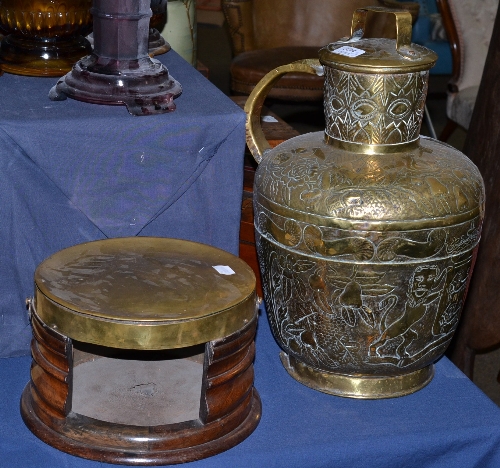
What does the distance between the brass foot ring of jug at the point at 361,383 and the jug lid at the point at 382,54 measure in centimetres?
42

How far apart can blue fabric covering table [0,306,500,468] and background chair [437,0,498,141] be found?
213 cm

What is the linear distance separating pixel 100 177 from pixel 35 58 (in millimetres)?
310

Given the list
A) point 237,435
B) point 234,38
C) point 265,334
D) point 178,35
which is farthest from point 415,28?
point 237,435

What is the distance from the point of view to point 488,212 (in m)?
1.74

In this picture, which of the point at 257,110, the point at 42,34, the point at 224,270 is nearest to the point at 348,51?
the point at 257,110

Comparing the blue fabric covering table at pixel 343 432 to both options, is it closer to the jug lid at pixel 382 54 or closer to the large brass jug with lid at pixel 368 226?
the large brass jug with lid at pixel 368 226

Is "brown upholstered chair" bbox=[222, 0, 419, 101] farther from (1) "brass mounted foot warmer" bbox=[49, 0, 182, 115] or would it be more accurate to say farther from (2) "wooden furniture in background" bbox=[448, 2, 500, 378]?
(1) "brass mounted foot warmer" bbox=[49, 0, 182, 115]

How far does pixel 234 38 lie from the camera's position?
3713 mm

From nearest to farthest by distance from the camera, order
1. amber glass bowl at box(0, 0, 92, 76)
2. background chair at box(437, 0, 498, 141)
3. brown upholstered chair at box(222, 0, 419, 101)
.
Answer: amber glass bowl at box(0, 0, 92, 76) → background chair at box(437, 0, 498, 141) → brown upholstered chair at box(222, 0, 419, 101)

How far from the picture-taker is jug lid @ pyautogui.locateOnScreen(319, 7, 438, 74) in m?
1.08

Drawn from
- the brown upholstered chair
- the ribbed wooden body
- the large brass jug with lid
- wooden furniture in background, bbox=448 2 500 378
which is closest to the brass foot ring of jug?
the large brass jug with lid

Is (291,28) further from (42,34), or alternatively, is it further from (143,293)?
(143,293)

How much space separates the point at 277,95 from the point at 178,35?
134 centimetres

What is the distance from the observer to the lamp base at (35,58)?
4.62ft
